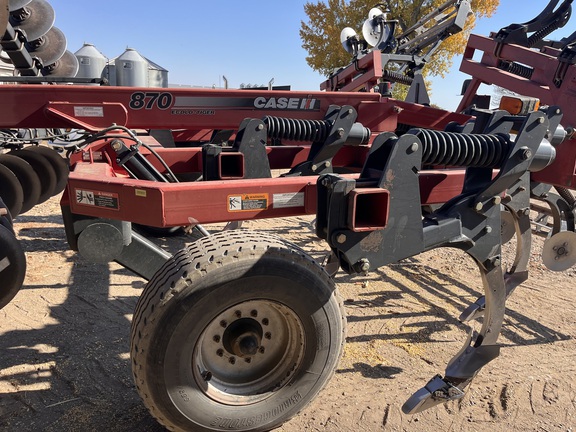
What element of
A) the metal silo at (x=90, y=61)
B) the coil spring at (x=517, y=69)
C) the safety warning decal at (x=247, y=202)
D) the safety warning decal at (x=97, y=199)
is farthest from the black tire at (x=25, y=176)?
the metal silo at (x=90, y=61)

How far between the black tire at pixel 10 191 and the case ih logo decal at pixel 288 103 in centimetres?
243

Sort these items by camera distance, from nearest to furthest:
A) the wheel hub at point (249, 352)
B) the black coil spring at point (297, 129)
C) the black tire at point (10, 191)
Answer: the wheel hub at point (249, 352), the black coil spring at point (297, 129), the black tire at point (10, 191)

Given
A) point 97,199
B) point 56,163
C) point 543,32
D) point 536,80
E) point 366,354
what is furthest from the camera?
point 56,163

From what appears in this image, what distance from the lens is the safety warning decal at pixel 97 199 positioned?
214cm

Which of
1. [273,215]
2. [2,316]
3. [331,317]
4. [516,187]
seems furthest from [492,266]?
[2,316]

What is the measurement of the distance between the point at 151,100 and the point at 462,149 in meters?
2.69

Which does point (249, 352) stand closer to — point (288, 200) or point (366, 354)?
point (288, 200)

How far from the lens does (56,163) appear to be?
5.86 metres

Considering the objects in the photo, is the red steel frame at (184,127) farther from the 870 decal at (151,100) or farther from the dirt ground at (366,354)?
the dirt ground at (366,354)

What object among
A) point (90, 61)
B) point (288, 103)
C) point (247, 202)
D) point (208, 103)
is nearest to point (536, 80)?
point (288, 103)

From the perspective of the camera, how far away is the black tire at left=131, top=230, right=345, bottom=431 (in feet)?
5.81

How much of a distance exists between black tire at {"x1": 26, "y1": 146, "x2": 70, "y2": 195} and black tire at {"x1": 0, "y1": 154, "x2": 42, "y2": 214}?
24.6 inches

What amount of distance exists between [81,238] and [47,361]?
3.62ft

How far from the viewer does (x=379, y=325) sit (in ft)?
11.7
